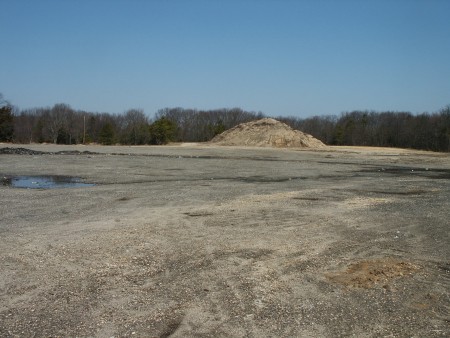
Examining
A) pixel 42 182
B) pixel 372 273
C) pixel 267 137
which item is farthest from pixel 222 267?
pixel 267 137

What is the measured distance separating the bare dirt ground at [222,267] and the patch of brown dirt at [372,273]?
Result: 0.03m

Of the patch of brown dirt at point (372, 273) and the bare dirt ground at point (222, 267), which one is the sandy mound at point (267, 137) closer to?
the bare dirt ground at point (222, 267)

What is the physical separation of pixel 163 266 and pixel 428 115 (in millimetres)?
91294

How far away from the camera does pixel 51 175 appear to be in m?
23.9

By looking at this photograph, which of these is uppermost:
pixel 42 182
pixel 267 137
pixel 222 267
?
pixel 267 137

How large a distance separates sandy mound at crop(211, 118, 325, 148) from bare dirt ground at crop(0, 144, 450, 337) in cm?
5500

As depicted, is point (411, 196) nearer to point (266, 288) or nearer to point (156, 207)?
point (156, 207)

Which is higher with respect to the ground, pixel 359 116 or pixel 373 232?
pixel 359 116

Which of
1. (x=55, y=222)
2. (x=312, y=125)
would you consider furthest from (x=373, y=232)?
(x=312, y=125)

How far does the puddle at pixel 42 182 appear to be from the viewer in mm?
19528

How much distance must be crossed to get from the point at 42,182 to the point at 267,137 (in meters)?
53.7

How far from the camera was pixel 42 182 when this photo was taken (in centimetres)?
2094

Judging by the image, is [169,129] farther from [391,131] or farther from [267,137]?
[391,131]

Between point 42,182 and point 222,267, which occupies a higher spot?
point 42,182
